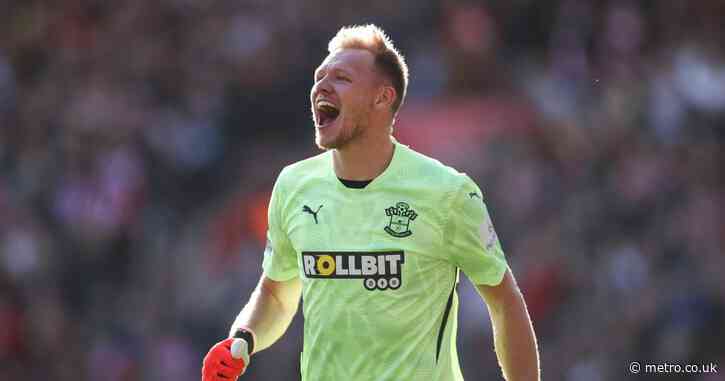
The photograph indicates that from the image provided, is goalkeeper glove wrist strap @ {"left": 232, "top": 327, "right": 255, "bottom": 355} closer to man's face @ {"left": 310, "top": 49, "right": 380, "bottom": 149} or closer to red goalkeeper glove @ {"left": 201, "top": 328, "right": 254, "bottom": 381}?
red goalkeeper glove @ {"left": 201, "top": 328, "right": 254, "bottom": 381}

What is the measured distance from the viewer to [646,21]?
11742mm

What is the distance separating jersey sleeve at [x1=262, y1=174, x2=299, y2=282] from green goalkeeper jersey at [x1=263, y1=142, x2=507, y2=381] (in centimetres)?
26

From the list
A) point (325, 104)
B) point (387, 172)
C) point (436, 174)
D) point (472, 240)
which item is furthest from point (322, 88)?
point (472, 240)

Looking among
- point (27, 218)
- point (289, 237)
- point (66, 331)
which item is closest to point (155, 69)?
point (27, 218)

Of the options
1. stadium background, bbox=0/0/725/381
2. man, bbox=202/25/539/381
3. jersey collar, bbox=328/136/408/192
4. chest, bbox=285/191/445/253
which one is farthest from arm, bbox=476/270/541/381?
stadium background, bbox=0/0/725/381

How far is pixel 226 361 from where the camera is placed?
4.55m

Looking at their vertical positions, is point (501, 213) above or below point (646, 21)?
below

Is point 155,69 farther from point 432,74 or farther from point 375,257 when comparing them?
point 375,257

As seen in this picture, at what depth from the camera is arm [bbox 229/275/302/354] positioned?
4.86 metres

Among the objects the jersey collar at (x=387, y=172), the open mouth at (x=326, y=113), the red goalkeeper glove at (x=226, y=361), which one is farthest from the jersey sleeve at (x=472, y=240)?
the red goalkeeper glove at (x=226, y=361)

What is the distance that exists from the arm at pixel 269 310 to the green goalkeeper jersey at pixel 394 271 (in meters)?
0.38

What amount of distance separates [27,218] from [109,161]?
1005 mm

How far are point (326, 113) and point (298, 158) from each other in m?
7.54

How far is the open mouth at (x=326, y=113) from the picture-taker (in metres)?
4.56
